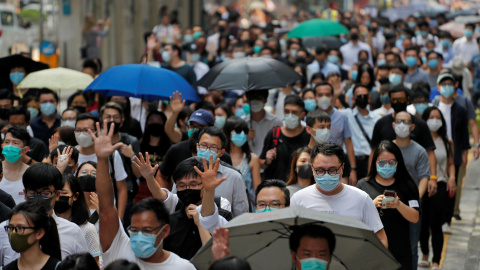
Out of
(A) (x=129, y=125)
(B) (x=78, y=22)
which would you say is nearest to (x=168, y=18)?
(B) (x=78, y=22)

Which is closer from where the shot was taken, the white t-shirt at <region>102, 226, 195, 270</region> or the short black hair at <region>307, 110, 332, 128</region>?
the white t-shirt at <region>102, 226, 195, 270</region>

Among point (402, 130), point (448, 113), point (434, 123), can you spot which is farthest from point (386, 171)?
point (448, 113)

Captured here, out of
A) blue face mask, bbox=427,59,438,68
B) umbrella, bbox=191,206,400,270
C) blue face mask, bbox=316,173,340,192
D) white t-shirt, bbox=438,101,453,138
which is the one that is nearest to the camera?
umbrella, bbox=191,206,400,270

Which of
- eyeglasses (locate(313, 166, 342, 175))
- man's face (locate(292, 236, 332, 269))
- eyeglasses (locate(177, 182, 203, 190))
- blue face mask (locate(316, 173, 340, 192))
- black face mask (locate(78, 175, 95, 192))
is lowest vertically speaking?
black face mask (locate(78, 175, 95, 192))

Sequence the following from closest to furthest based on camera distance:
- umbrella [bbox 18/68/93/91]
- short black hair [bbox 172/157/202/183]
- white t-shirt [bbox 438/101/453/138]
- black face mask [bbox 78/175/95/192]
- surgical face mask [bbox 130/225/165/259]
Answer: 1. surgical face mask [bbox 130/225/165/259]
2. short black hair [bbox 172/157/202/183]
3. black face mask [bbox 78/175/95/192]
4. white t-shirt [bbox 438/101/453/138]
5. umbrella [bbox 18/68/93/91]

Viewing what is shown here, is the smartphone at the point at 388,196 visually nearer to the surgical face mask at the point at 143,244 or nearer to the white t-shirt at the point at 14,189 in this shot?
the surgical face mask at the point at 143,244

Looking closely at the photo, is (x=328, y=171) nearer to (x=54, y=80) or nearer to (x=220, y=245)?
(x=220, y=245)

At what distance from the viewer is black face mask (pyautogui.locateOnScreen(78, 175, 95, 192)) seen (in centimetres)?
765

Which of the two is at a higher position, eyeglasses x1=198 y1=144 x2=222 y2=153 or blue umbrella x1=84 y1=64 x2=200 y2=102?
blue umbrella x1=84 y1=64 x2=200 y2=102

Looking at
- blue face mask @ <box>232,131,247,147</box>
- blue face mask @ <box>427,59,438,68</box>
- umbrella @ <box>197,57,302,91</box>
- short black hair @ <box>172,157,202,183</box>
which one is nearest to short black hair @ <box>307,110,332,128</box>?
blue face mask @ <box>232,131,247,147</box>

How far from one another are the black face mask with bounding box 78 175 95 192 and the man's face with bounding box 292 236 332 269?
279cm

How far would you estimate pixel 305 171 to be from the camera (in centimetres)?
806

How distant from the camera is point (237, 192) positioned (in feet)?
25.4

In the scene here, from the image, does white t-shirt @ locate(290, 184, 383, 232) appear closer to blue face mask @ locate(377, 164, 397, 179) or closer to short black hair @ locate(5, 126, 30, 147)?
blue face mask @ locate(377, 164, 397, 179)
